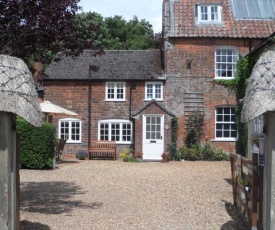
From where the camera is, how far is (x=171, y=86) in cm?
2781

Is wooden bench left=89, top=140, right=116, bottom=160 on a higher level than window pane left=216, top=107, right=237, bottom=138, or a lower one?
lower

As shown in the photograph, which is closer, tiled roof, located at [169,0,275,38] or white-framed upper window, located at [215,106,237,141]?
tiled roof, located at [169,0,275,38]

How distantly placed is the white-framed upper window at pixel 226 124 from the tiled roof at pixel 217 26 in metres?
4.17

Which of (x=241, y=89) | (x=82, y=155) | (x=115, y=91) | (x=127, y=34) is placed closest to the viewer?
(x=241, y=89)

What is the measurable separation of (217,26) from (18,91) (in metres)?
23.4

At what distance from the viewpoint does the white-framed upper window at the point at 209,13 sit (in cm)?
2850

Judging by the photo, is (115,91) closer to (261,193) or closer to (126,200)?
(126,200)

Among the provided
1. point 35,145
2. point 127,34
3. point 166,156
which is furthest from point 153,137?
A: point 127,34

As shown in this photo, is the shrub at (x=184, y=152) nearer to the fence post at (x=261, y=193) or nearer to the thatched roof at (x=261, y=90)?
the fence post at (x=261, y=193)

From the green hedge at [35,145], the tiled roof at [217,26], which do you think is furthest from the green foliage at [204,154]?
the green hedge at [35,145]

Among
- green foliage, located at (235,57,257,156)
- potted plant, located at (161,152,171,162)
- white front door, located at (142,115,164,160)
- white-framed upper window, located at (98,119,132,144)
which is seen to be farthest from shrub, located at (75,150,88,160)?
green foliage, located at (235,57,257,156)

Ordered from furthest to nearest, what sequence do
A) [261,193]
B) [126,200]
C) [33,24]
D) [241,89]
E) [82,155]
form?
[82,155] → [241,89] → [126,200] → [33,24] → [261,193]

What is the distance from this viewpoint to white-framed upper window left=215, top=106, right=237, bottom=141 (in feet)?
90.7

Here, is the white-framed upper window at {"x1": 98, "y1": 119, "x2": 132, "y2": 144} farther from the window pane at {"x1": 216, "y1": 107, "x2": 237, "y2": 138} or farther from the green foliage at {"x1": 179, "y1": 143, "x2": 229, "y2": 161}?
the window pane at {"x1": 216, "y1": 107, "x2": 237, "y2": 138}
